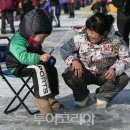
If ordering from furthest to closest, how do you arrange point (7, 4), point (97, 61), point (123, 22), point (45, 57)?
point (7, 4)
point (123, 22)
point (97, 61)
point (45, 57)

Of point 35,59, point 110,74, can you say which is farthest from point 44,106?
point 110,74

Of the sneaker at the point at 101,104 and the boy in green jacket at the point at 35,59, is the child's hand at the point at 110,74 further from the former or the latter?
the boy in green jacket at the point at 35,59

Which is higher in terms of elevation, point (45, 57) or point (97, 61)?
point (45, 57)

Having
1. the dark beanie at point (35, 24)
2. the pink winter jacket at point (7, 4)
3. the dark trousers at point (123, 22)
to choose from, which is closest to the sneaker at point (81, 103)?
the dark beanie at point (35, 24)

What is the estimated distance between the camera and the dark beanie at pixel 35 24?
15.6 ft

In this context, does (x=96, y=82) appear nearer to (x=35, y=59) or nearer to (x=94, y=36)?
(x=94, y=36)

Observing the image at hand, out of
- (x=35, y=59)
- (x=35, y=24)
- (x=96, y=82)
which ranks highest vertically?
(x=35, y=24)

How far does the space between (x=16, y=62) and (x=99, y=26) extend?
34.9 inches

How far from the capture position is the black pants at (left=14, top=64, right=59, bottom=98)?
4.66 m

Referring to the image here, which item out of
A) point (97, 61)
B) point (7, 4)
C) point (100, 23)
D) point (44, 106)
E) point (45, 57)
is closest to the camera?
point (45, 57)

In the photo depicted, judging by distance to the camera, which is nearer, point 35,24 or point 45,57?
point 45,57

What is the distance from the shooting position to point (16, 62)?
4.86m

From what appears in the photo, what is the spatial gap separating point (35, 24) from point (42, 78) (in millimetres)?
525

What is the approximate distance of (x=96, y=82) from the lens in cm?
Answer: 532
